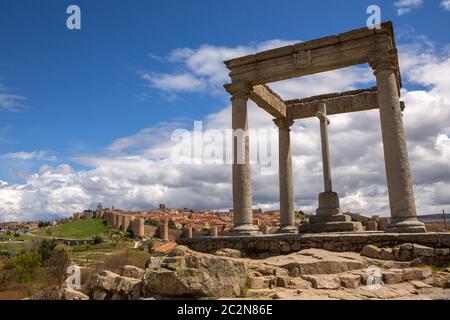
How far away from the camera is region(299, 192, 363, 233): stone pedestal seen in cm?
1496

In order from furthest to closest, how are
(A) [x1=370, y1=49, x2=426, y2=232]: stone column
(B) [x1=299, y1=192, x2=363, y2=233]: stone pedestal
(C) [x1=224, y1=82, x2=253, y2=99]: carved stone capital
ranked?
(C) [x1=224, y1=82, x2=253, y2=99]: carved stone capital → (B) [x1=299, y1=192, x2=363, y2=233]: stone pedestal → (A) [x1=370, y1=49, x2=426, y2=232]: stone column

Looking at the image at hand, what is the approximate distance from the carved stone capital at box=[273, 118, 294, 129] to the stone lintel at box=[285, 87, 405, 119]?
10.6 inches

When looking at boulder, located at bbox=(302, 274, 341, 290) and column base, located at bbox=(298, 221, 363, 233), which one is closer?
boulder, located at bbox=(302, 274, 341, 290)

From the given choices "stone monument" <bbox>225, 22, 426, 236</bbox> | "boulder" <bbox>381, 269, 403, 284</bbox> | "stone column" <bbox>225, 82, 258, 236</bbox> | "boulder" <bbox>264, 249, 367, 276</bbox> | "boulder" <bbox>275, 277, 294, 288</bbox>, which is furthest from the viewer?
"stone column" <bbox>225, 82, 258, 236</bbox>

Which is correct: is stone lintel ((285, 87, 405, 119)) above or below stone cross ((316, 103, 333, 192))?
above

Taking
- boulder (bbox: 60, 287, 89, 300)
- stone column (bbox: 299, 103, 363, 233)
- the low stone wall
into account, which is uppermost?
stone column (bbox: 299, 103, 363, 233)

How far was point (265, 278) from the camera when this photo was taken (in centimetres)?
847

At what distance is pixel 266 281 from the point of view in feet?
27.2

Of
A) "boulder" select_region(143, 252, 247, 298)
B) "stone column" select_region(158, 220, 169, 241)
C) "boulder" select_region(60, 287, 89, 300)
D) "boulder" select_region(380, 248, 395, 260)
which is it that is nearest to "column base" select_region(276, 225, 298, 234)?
"boulder" select_region(380, 248, 395, 260)

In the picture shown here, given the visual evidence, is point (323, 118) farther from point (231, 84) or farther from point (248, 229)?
point (248, 229)

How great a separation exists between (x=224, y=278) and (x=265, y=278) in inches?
57.0

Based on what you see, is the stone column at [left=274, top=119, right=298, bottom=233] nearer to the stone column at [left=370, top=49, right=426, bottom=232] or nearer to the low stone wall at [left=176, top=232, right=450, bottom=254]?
the low stone wall at [left=176, top=232, right=450, bottom=254]

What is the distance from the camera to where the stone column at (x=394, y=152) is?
1213 cm
